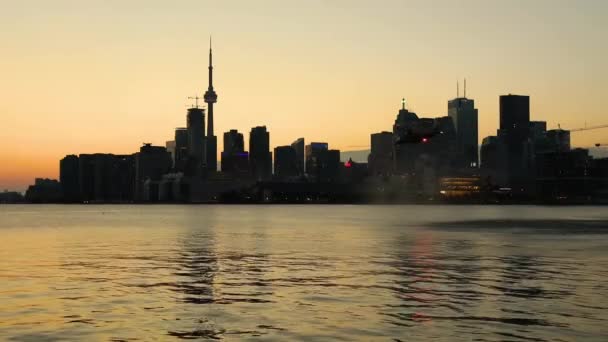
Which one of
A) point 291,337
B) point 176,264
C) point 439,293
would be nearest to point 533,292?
point 439,293

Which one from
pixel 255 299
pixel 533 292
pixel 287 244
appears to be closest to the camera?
pixel 255 299

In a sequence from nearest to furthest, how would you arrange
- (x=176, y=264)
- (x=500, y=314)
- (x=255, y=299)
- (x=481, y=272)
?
(x=500, y=314)
(x=255, y=299)
(x=481, y=272)
(x=176, y=264)

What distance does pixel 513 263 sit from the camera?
67.6m

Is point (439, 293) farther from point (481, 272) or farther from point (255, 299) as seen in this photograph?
point (481, 272)

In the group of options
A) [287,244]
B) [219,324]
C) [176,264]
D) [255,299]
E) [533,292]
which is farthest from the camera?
[287,244]

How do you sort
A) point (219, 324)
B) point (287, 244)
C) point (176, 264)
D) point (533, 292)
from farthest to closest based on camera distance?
point (287, 244)
point (176, 264)
point (533, 292)
point (219, 324)

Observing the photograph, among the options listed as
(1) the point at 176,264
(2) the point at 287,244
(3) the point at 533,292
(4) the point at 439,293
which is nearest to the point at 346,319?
(4) the point at 439,293

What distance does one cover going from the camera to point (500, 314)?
36156 mm

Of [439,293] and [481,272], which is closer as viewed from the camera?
[439,293]

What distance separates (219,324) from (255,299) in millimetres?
8684

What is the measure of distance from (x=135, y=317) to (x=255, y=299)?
8316 mm

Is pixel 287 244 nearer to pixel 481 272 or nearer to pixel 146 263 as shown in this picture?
pixel 146 263

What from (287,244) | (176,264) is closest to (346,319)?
(176,264)

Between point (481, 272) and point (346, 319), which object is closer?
point (346, 319)
